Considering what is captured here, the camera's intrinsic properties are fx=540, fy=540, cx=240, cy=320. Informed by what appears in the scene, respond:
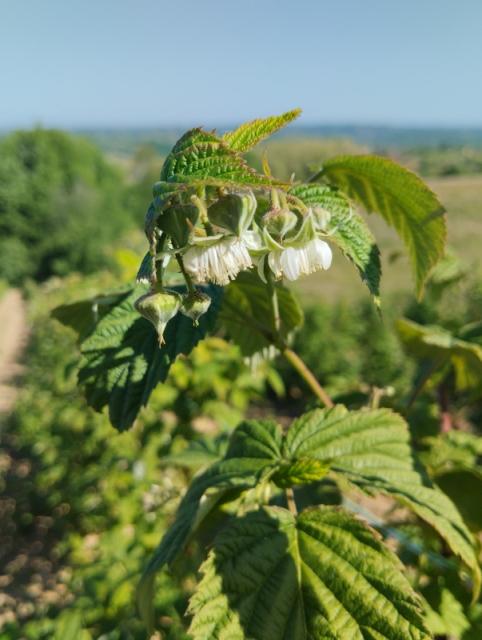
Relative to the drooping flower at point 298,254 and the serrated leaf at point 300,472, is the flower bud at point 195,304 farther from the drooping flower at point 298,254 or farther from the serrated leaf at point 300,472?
the serrated leaf at point 300,472

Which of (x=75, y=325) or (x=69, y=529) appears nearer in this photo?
(x=75, y=325)

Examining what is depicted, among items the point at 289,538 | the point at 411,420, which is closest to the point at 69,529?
the point at 411,420

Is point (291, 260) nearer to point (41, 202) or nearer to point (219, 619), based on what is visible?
point (219, 619)

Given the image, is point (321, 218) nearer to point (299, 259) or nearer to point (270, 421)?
point (299, 259)

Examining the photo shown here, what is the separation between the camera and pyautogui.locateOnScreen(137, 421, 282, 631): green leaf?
3.03 ft

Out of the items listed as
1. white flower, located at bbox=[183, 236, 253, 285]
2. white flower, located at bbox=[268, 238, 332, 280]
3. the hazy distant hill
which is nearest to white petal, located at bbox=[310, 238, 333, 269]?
white flower, located at bbox=[268, 238, 332, 280]

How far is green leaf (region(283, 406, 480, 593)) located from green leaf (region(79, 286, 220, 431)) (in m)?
0.31

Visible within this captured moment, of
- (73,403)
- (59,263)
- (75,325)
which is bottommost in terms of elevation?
(59,263)

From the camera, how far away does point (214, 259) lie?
0.61m

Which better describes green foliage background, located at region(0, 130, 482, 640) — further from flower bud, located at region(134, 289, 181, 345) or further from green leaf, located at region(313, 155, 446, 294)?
flower bud, located at region(134, 289, 181, 345)

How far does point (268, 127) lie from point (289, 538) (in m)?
0.65

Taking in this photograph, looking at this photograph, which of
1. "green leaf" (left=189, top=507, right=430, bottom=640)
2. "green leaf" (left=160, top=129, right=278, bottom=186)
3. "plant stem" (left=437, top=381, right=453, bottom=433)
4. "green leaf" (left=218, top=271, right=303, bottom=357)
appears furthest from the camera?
"plant stem" (left=437, top=381, right=453, bottom=433)

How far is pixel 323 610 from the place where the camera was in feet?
2.65

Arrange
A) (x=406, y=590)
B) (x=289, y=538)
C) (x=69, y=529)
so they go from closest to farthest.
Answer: (x=406, y=590) < (x=289, y=538) < (x=69, y=529)
